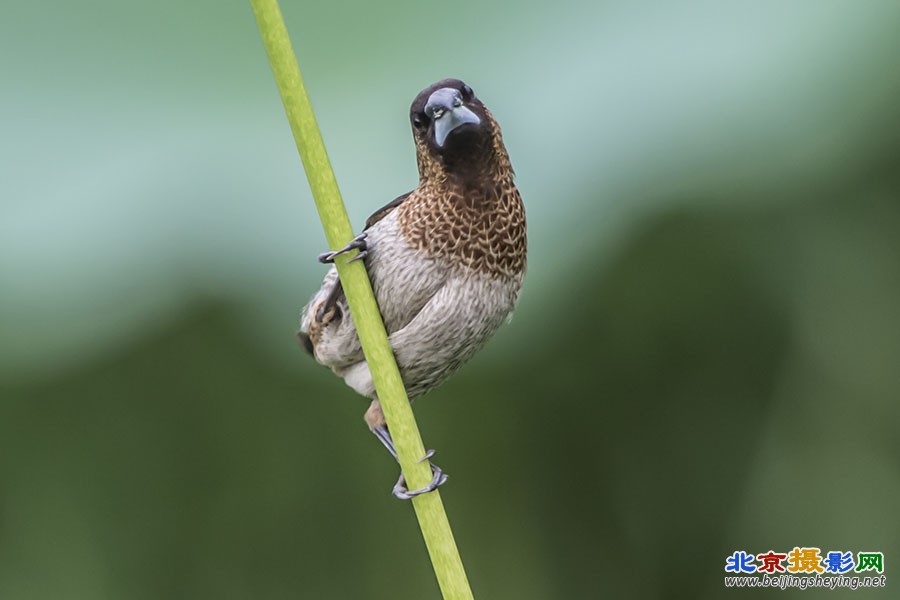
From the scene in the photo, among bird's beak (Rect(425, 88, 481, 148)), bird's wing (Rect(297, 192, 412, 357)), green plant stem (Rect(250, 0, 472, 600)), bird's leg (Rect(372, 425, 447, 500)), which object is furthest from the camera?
bird's wing (Rect(297, 192, 412, 357))

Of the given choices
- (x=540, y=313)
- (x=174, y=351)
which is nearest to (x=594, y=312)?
(x=540, y=313)

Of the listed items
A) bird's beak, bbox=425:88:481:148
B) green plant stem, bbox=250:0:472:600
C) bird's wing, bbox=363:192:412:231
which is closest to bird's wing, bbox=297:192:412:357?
bird's wing, bbox=363:192:412:231

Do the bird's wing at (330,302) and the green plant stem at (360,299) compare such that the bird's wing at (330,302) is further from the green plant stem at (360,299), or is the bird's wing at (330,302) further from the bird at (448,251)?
the green plant stem at (360,299)

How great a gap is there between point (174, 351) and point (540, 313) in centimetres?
62

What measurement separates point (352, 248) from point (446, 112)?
7.1 inches

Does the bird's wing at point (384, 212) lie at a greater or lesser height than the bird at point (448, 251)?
greater

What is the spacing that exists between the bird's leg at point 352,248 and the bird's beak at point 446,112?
0.13 metres

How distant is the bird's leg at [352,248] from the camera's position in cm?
75

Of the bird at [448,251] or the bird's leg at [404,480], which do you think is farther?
the bird at [448,251]

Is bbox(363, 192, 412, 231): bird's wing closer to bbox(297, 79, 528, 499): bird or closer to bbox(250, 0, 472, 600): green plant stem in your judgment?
bbox(297, 79, 528, 499): bird

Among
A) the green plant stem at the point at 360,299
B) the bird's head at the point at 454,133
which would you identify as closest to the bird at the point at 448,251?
the bird's head at the point at 454,133

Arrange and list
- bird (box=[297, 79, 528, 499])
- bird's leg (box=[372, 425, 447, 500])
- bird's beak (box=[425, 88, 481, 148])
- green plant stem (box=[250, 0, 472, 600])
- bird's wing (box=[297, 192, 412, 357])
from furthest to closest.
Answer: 1. bird's wing (box=[297, 192, 412, 357])
2. bird (box=[297, 79, 528, 499])
3. bird's beak (box=[425, 88, 481, 148])
4. bird's leg (box=[372, 425, 447, 500])
5. green plant stem (box=[250, 0, 472, 600])

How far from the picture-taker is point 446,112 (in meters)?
→ 0.97

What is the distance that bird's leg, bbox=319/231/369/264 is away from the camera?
75 cm
